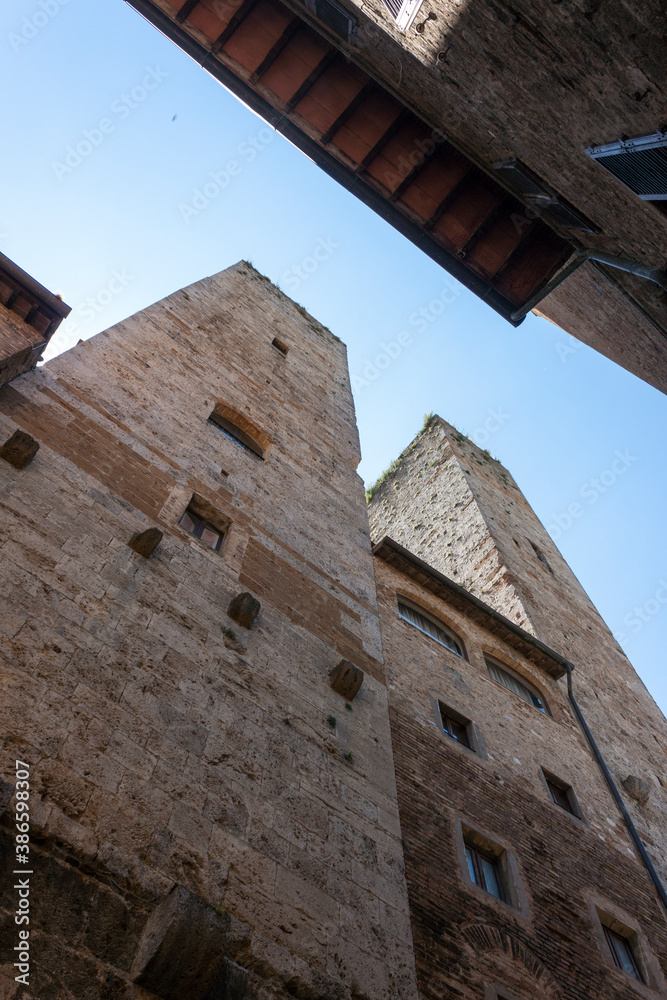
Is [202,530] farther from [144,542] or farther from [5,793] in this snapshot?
[5,793]

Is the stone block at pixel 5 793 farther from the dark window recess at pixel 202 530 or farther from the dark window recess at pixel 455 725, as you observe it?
the dark window recess at pixel 455 725

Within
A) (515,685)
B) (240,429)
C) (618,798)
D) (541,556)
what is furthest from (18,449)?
(541,556)

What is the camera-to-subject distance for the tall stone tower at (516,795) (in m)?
7.12

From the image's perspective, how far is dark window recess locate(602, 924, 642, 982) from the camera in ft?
26.7

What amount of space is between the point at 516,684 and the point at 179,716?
28.6ft

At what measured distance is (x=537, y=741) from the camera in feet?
36.2

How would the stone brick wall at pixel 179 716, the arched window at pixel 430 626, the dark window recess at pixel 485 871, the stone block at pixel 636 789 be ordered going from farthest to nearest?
the arched window at pixel 430 626, the stone block at pixel 636 789, the dark window recess at pixel 485 871, the stone brick wall at pixel 179 716

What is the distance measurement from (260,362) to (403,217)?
4.69 meters

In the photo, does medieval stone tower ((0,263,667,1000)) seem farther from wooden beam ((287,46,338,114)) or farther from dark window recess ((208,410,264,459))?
wooden beam ((287,46,338,114))

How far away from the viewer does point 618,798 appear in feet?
36.6

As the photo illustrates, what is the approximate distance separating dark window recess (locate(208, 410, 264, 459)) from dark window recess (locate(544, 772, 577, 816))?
6.04 m

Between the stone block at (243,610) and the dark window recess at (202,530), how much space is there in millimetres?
867

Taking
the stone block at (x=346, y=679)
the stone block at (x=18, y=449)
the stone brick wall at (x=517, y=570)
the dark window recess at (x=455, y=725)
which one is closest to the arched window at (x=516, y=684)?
the stone brick wall at (x=517, y=570)

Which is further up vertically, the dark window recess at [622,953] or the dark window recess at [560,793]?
the dark window recess at [560,793]
